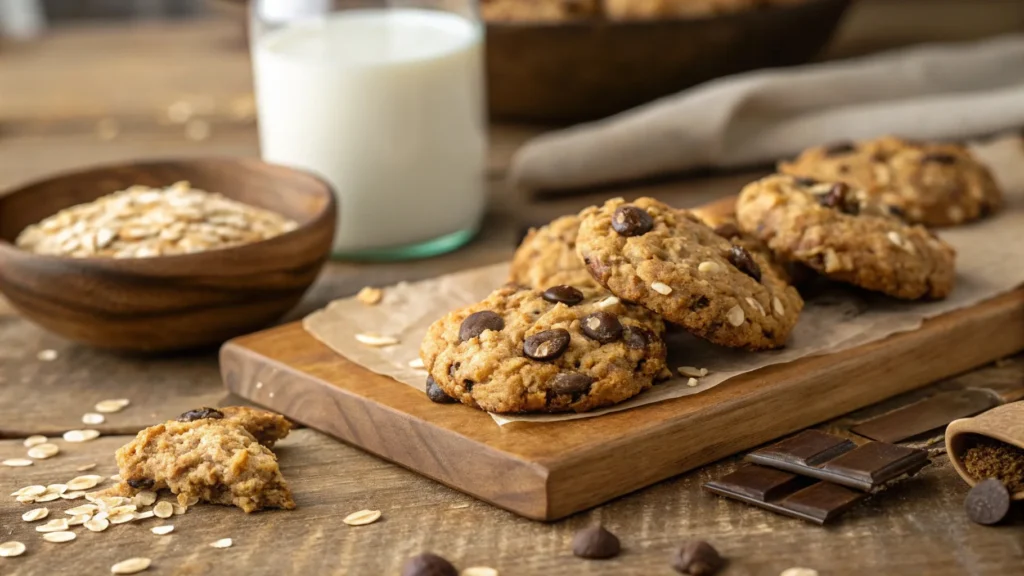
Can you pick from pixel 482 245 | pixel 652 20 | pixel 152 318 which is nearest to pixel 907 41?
pixel 652 20

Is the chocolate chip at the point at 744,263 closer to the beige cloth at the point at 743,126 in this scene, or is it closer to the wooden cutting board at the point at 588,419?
the wooden cutting board at the point at 588,419

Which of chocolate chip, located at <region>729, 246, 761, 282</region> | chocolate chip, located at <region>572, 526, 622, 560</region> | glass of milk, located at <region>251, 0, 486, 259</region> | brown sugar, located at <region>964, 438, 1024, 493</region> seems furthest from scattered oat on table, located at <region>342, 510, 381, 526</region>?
glass of milk, located at <region>251, 0, 486, 259</region>

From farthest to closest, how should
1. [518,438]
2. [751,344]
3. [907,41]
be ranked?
[907,41] → [751,344] → [518,438]

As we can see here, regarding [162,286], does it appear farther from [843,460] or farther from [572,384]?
[843,460]

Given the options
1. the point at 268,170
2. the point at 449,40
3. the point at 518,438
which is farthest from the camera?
the point at 449,40

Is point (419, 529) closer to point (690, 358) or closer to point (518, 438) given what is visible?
point (518, 438)

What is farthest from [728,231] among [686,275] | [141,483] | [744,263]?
[141,483]
